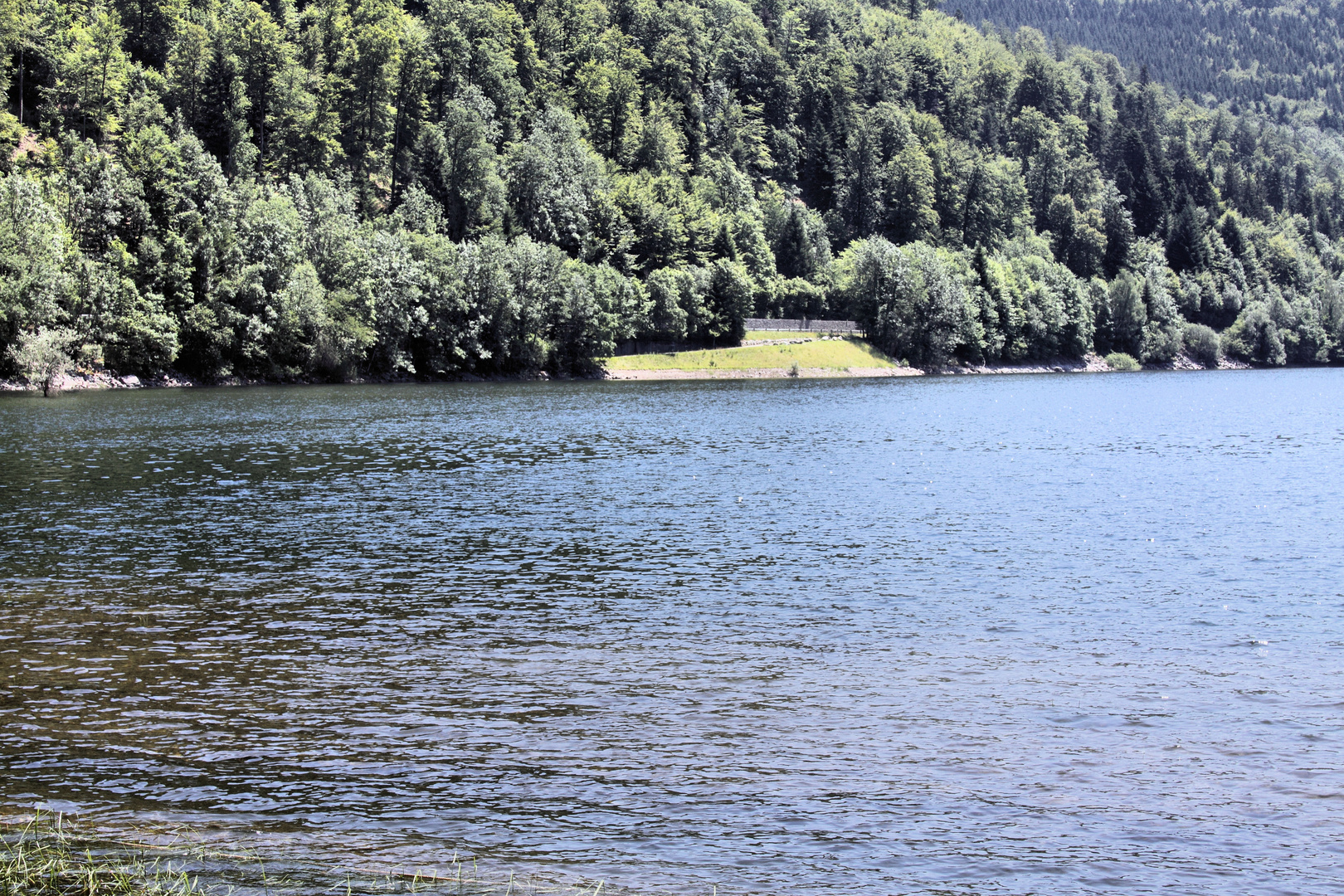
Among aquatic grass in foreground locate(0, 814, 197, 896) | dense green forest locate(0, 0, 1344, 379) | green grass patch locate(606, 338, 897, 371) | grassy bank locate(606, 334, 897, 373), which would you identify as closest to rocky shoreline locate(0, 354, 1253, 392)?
grassy bank locate(606, 334, 897, 373)

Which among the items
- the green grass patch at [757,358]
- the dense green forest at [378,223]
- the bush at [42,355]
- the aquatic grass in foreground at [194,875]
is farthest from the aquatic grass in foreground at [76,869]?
the green grass patch at [757,358]

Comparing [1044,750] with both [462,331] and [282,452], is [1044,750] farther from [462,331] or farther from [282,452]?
[462,331]

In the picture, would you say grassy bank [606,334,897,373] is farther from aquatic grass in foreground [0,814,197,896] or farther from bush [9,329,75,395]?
aquatic grass in foreground [0,814,197,896]

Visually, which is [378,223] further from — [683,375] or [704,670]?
[704,670]

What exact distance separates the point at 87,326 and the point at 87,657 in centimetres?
8942

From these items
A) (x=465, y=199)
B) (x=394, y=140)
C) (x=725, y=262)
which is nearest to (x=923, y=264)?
(x=725, y=262)

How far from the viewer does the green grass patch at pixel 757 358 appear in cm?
14738

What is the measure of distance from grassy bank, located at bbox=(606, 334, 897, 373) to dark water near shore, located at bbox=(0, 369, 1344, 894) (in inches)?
3993

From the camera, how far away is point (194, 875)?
1130cm

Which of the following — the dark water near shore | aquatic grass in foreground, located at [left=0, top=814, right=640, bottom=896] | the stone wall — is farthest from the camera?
the stone wall

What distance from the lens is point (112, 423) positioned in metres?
65.1

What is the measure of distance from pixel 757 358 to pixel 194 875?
470 feet

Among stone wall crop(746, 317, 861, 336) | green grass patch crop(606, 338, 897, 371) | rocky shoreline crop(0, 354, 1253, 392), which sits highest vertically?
stone wall crop(746, 317, 861, 336)

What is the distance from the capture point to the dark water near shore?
506 inches
